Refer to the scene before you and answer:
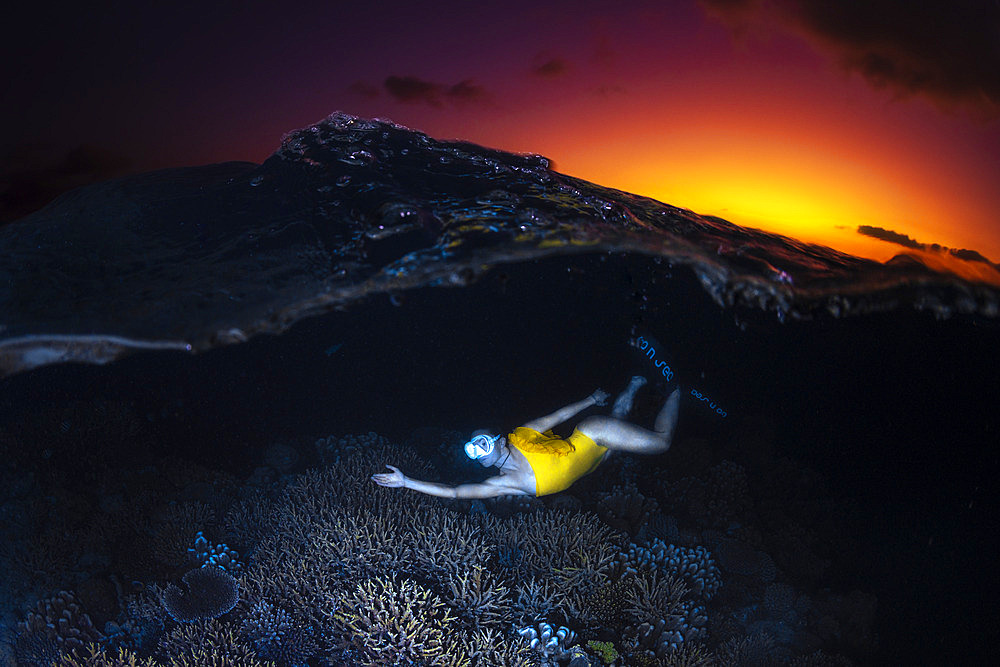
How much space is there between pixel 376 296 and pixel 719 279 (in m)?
6.37

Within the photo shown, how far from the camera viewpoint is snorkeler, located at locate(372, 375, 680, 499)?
524 centimetres

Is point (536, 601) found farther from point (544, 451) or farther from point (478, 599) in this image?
point (544, 451)

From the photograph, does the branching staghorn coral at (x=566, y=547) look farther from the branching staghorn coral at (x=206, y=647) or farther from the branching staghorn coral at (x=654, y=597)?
the branching staghorn coral at (x=206, y=647)

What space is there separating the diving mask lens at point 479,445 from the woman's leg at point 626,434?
1740 mm

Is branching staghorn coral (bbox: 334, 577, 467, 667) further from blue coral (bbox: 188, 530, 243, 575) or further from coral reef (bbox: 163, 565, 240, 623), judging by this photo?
blue coral (bbox: 188, 530, 243, 575)

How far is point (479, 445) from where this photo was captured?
5.07 metres

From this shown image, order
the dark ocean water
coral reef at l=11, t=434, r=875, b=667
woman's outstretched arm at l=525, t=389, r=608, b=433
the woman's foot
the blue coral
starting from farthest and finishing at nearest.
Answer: the woman's foot, woman's outstretched arm at l=525, t=389, r=608, b=433, the blue coral, the dark ocean water, coral reef at l=11, t=434, r=875, b=667

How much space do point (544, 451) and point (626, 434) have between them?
1.36 m

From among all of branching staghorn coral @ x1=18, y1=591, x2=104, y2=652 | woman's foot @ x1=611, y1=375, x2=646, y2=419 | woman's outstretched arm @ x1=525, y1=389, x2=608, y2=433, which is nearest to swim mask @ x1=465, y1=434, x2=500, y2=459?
woman's outstretched arm @ x1=525, y1=389, x2=608, y2=433

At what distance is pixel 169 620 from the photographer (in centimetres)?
544

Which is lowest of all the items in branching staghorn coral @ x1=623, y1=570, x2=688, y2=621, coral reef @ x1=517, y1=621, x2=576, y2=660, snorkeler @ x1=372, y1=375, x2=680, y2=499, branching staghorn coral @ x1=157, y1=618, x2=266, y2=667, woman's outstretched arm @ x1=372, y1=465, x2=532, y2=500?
branching staghorn coral @ x1=157, y1=618, x2=266, y2=667

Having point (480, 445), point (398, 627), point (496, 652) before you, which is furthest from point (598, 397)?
point (398, 627)

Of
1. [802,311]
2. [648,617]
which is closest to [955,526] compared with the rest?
[802,311]

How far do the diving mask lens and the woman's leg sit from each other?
1.74m
